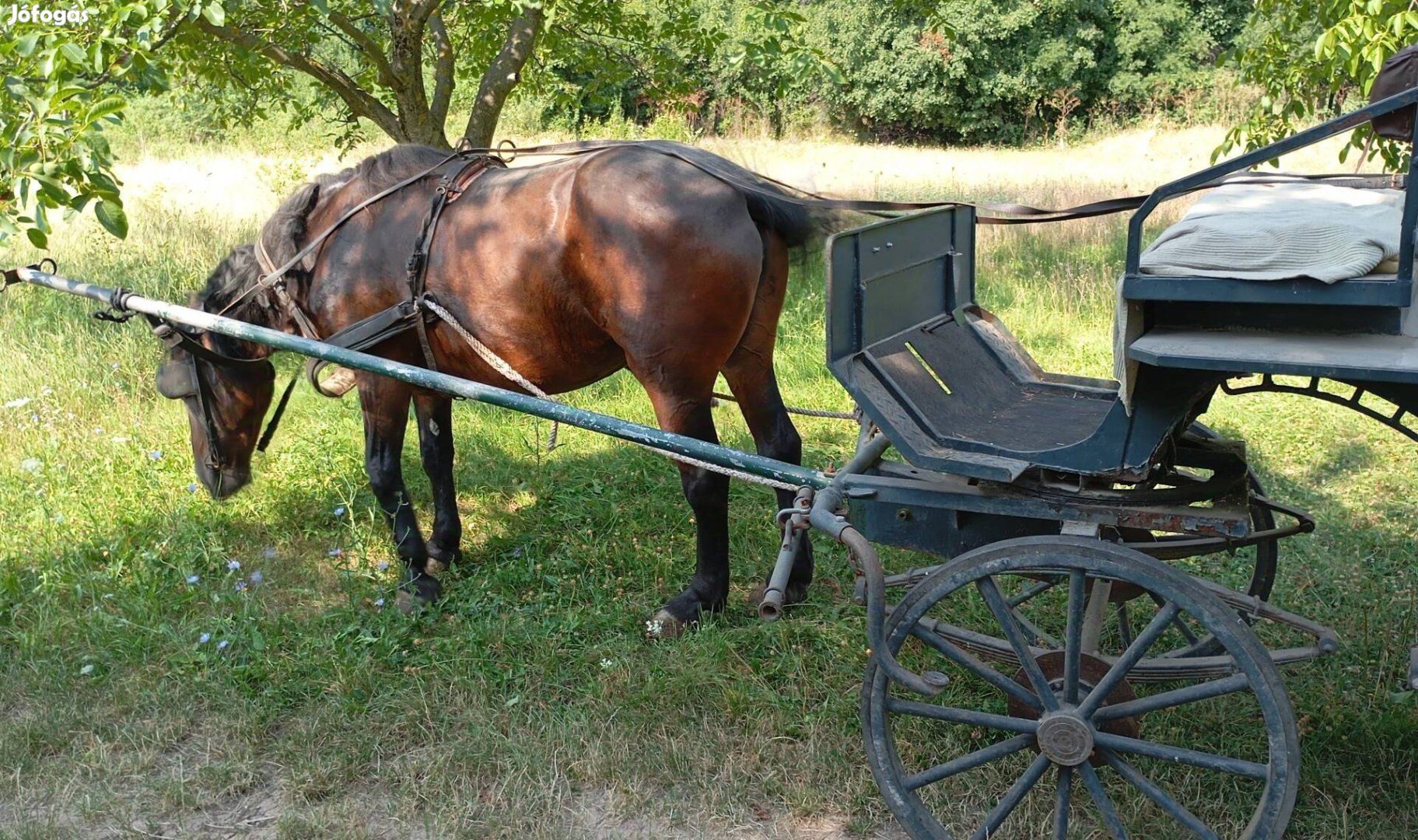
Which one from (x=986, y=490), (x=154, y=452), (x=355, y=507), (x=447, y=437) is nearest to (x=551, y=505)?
(x=447, y=437)

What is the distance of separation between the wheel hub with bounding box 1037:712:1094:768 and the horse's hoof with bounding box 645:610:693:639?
5.78ft

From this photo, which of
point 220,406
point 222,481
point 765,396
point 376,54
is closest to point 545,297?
point 765,396

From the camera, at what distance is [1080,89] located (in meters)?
32.4

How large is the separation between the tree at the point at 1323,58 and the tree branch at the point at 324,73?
508 cm

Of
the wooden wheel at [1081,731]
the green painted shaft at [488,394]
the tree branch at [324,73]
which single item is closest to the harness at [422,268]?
the green painted shaft at [488,394]

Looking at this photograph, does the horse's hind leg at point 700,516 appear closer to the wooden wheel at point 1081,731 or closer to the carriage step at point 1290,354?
the wooden wheel at point 1081,731

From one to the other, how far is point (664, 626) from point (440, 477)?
1399 millimetres

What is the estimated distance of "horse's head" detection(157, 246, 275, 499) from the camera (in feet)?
14.5

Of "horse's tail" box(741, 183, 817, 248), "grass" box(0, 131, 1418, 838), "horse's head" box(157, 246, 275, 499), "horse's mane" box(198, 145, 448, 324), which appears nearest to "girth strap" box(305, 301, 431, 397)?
"horse's mane" box(198, 145, 448, 324)

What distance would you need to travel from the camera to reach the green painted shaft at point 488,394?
2783mm

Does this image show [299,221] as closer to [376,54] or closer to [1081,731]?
[376,54]

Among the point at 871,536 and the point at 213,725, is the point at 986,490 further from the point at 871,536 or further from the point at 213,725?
the point at 213,725

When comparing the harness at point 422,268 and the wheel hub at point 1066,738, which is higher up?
the harness at point 422,268

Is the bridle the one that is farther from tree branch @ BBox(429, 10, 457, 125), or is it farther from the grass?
tree branch @ BBox(429, 10, 457, 125)
